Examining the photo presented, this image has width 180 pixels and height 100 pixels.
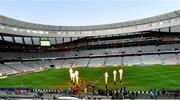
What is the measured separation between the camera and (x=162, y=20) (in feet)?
351

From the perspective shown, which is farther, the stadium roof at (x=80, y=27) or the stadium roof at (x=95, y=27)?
the stadium roof at (x=95, y=27)

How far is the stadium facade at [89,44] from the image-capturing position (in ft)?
329

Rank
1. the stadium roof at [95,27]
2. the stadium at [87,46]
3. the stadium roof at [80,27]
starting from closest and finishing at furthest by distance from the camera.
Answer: the stadium at [87,46]
the stadium roof at [80,27]
the stadium roof at [95,27]

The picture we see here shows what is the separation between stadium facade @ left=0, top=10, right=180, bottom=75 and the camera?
10025 cm

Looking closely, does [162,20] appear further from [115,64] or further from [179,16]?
[115,64]

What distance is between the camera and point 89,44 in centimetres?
12400

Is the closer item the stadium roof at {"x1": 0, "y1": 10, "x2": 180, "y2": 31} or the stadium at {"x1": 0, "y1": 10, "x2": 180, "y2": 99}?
the stadium at {"x1": 0, "y1": 10, "x2": 180, "y2": 99}

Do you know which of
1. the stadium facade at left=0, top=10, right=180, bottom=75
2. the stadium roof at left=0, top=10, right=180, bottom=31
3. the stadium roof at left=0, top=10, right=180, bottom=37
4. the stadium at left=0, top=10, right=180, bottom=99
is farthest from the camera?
the stadium roof at left=0, top=10, right=180, bottom=37

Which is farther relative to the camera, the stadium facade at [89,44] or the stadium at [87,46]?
the stadium facade at [89,44]

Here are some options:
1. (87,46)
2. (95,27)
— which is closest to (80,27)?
(95,27)

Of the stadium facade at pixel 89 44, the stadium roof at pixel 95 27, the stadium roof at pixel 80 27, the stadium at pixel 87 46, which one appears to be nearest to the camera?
the stadium at pixel 87 46

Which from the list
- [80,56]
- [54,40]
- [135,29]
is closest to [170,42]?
[135,29]

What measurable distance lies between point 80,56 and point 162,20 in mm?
31882

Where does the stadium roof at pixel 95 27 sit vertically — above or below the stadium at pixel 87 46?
above
